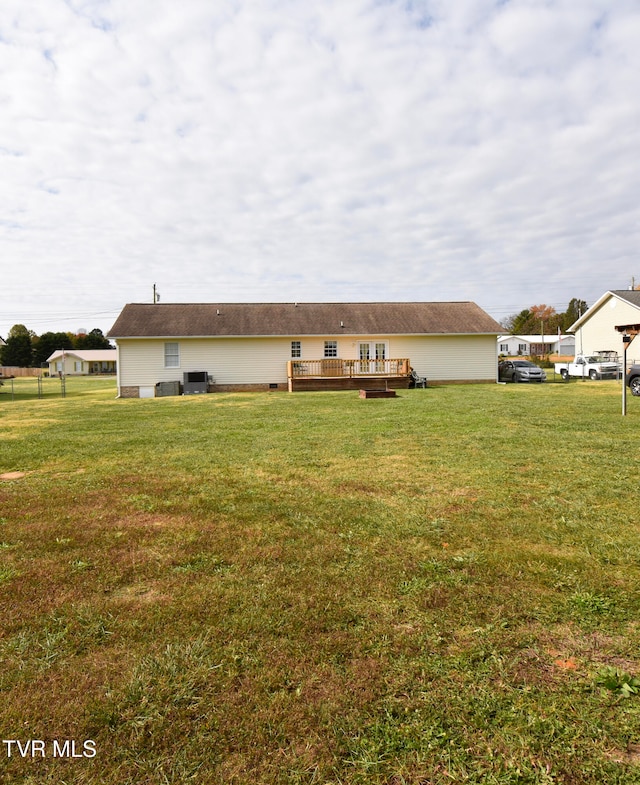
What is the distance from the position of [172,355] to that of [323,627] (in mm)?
22899

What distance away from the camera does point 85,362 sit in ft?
221

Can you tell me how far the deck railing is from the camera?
76.7 feet

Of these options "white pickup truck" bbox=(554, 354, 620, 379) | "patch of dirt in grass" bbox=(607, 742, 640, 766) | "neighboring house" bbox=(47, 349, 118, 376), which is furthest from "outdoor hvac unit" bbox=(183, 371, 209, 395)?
"neighboring house" bbox=(47, 349, 118, 376)

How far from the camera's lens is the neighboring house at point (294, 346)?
23.5 m

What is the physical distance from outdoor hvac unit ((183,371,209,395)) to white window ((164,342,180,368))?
1.15 meters

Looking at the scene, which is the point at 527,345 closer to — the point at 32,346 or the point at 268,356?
the point at 268,356

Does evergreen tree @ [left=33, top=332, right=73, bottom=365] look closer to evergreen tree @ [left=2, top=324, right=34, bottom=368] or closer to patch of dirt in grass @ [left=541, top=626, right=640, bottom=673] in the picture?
evergreen tree @ [left=2, top=324, right=34, bottom=368]

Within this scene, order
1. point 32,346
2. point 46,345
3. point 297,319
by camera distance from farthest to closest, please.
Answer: point 46,345 → point 32,346 → point 297,319

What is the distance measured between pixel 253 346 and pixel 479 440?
57.8ft

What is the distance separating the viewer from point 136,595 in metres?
3.17

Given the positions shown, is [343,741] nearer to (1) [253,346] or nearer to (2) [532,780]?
(2) [532,780]

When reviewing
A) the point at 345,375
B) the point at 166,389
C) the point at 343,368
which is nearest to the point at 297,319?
the point at 343,368

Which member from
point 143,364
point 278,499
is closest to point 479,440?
point 278,499

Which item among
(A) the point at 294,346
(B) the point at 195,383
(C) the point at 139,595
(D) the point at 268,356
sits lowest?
(C) the point at 139,595
